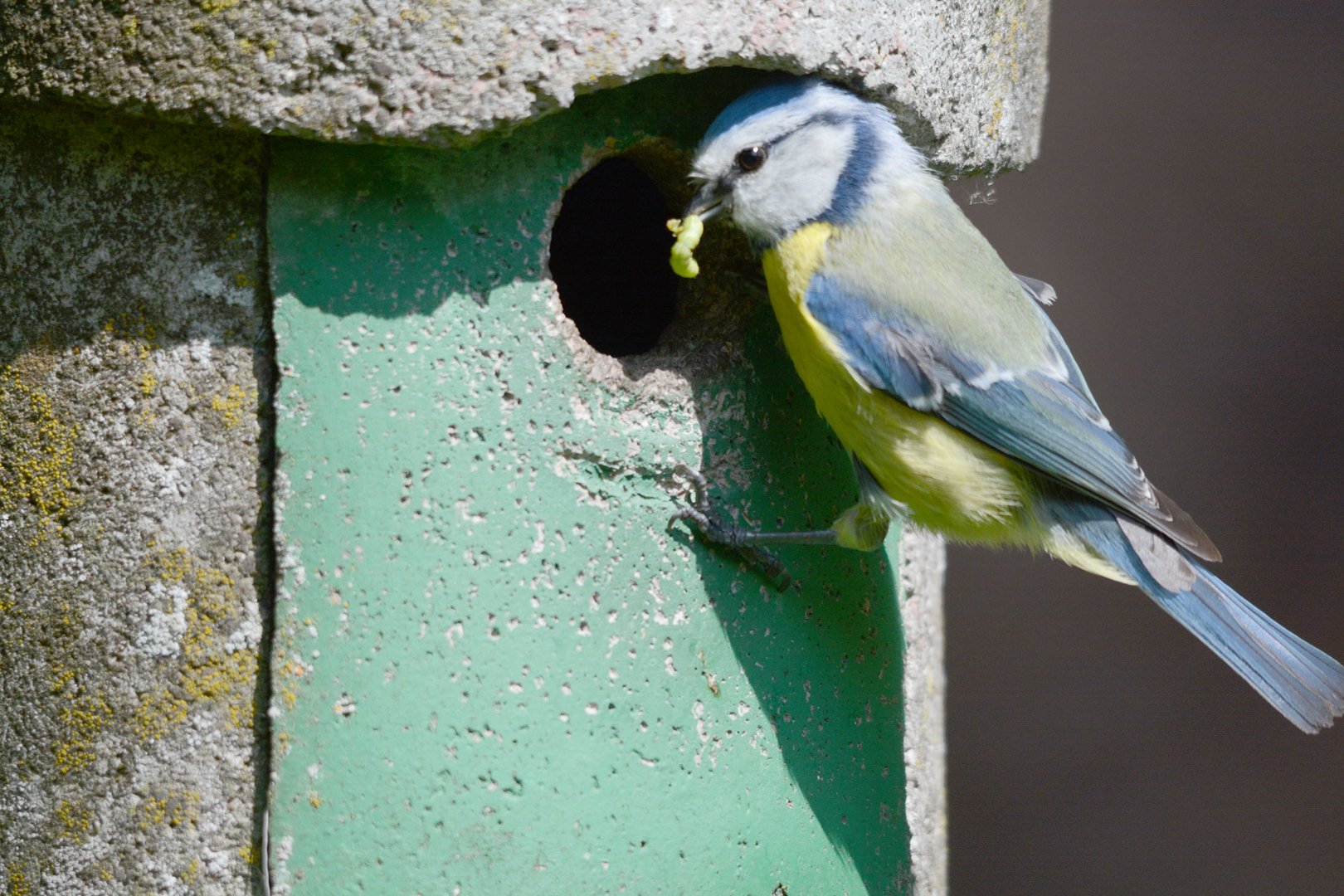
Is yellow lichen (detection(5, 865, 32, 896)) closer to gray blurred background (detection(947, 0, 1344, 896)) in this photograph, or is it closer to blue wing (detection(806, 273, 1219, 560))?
blue wing (detection(806, 273, 1219, 560))

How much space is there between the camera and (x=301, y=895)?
68.7 inches

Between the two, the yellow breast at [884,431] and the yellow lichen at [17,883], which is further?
the yellow breast at [884,431]

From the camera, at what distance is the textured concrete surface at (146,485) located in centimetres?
175

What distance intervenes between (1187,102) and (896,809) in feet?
11.1

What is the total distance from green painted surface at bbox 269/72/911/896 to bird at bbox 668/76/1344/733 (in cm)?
11

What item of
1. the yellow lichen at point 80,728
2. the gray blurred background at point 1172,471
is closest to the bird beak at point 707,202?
the yellow lichen at point 80,728

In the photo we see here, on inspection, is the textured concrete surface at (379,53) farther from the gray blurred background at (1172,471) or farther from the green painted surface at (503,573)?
the gray blurred background at (1172,471)

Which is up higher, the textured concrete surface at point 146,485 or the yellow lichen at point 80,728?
the textured concrete surface at point 146,485

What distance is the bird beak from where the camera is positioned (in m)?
2.02

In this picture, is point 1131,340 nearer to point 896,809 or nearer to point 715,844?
point 896,809

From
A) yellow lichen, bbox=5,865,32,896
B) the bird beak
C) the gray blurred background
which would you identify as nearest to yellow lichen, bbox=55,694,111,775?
yellow lichen, bbox=5,865,32,896

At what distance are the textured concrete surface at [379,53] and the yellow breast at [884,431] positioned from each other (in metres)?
0.31

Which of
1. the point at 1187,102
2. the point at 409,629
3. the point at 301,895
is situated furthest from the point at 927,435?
the point at 1187,102

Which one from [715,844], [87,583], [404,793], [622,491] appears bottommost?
[715,844]
